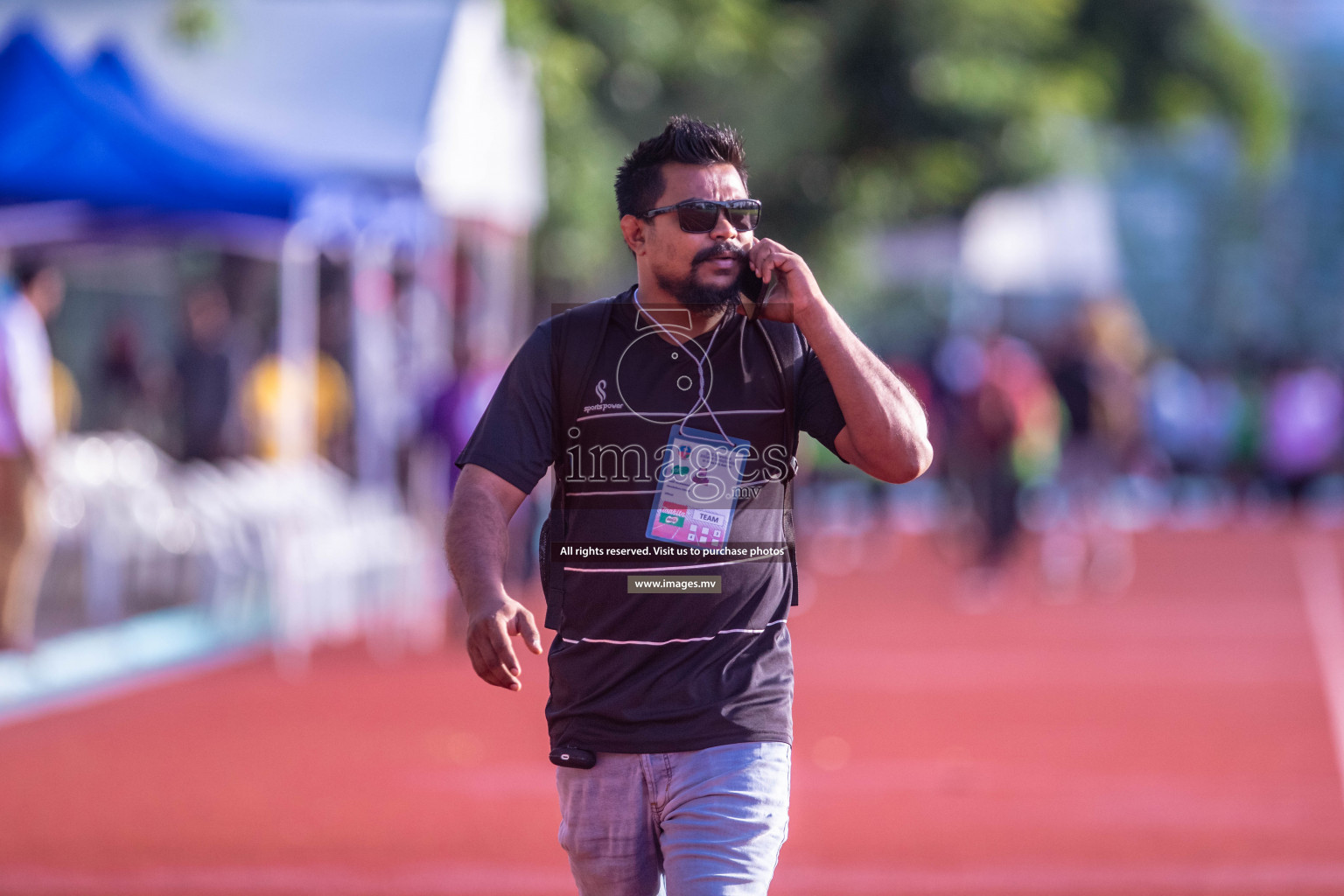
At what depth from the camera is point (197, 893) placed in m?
6.47

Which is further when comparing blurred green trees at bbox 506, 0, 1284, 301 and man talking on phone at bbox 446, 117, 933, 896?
blurred green trees at bbox 506, 0, 1284, 301

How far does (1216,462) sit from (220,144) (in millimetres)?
22490

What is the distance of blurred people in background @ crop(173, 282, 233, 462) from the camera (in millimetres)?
15648

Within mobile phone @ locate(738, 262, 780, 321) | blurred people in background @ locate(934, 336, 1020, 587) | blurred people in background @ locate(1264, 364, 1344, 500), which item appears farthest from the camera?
blurred people in background @ locate(1264, 364, 1344, 500)

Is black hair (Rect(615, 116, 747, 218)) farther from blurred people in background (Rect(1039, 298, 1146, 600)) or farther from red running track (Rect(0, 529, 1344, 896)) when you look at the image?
blurred people in background (Rect(1039, 298, 1146, 600))

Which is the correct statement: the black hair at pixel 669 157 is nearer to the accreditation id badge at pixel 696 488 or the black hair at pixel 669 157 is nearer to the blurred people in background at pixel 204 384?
the accreditation id badge at pixel 696 488

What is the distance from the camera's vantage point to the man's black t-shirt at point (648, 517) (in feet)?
11.8

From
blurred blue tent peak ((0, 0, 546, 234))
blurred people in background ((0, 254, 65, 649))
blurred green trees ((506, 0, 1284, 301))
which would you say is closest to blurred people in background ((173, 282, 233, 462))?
blurred blue tent peak ((0, 0, 546, 234))

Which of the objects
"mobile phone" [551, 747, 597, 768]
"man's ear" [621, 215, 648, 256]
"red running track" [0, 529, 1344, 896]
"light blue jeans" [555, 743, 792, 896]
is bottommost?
Answer: "red running track" [0, 529, 1344, 896]

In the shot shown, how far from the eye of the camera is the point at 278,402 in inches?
553

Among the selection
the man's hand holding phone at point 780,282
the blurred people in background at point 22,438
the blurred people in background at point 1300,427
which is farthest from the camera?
the blurred people in background at point 1300,427

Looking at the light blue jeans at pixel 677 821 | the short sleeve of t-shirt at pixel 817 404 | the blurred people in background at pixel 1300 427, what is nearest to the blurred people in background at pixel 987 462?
the short sleeve of t-shirt at pixel 817 404

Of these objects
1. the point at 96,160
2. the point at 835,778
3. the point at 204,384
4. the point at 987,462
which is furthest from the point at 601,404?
the point at 987,462

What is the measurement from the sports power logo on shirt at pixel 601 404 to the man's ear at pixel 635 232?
0.89 ft
